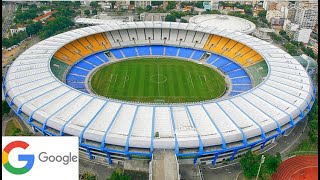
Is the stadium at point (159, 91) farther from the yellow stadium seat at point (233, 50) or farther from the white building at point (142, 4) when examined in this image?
the white building at point (142, 4)

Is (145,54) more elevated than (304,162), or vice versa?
(145,54)

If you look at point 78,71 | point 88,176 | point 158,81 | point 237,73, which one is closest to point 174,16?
point 237,73

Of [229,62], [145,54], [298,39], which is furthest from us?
[298,39]

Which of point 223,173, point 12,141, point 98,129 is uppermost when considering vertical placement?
point 12,141

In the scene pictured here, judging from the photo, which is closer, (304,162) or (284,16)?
(304,162)

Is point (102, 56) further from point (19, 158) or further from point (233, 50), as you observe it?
point (19, 158)

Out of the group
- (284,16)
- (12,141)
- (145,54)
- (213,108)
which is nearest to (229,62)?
(145,54)

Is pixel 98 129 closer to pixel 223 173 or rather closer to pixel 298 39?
pixel 223 173
